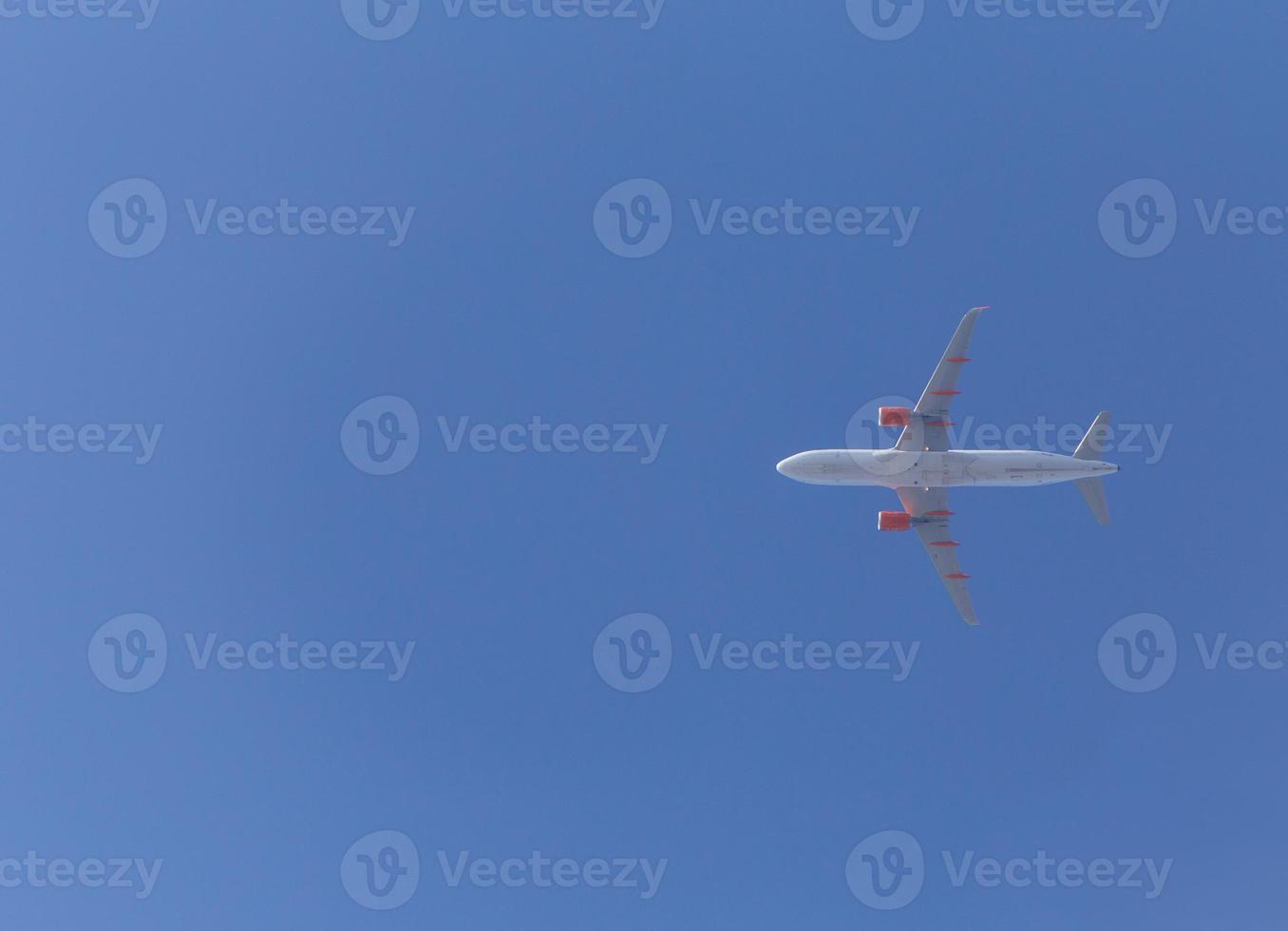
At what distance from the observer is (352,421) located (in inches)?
1673

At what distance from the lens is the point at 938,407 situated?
40.5 metres

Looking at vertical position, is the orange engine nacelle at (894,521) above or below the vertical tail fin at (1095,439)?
below

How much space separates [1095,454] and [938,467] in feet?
21.3

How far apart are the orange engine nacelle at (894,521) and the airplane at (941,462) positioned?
39 mm

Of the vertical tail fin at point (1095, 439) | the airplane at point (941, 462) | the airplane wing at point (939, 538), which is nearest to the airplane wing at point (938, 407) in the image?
the airplane at point (941, 462)

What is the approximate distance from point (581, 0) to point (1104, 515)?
30.3m

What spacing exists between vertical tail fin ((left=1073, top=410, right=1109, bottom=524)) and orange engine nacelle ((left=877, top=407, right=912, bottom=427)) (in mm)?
6879

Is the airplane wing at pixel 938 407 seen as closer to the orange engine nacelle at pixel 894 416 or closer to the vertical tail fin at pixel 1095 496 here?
the orange engine nacelle at pixel 894 416

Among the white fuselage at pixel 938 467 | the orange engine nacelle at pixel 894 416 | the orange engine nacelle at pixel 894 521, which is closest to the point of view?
the white fuselage at pixel 938 467

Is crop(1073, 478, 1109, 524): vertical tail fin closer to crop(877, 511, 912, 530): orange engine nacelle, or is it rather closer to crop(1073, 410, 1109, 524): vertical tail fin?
crop(1073, 410, 1109, 524): vertical tail fin

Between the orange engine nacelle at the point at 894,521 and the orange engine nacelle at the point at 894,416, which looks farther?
the orange engine nacelle at the point at 894,521

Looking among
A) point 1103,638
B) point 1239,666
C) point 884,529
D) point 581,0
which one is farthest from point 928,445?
point 581,0

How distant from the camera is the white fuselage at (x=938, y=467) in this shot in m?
39.1

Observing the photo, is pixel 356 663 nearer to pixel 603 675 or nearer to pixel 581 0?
pixel 603 675
